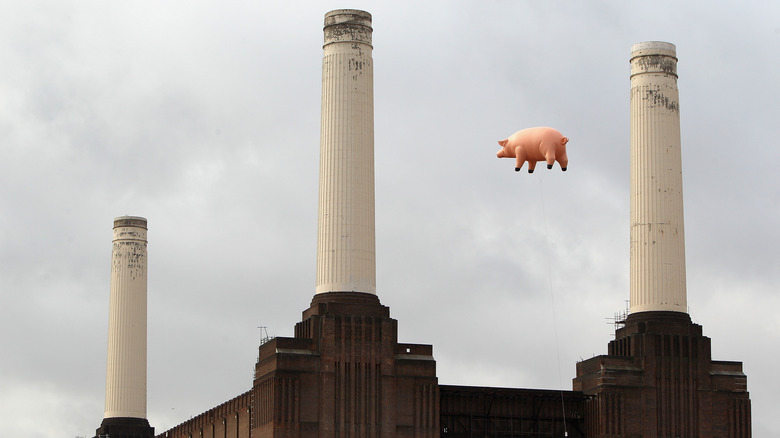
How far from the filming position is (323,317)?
109m

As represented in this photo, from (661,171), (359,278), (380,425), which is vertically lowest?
(380,425)

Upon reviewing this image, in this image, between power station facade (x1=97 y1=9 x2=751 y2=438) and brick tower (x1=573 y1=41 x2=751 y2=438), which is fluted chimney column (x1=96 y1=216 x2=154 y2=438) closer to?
power station facade (x1=97 y1=9 x2=751 y2=438)

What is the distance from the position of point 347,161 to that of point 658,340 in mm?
23586

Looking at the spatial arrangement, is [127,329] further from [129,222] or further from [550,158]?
[550,158]

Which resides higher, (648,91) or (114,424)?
(648,91)

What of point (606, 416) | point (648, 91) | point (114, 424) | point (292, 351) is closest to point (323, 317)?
point (292, 351)

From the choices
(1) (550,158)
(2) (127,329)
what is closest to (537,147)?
(1) (550,158)

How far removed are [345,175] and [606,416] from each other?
23.2 meters

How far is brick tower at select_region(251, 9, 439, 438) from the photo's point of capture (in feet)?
355

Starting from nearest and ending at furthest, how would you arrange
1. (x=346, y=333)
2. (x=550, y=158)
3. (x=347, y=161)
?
(x=550, y=158)
(x=346, y=333)
(x=347, y=161)

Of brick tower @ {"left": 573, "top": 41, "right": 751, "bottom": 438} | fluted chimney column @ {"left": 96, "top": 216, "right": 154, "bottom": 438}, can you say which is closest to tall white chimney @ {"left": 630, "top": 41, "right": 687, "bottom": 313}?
brick tower @ {"left": 573, "top": 41, "right": 751, "bottom": 438}

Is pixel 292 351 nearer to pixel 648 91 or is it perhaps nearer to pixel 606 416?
pixel 606 416

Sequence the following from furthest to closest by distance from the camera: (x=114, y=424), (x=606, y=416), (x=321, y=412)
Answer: (x=114, y=424)
(x=606, y=416)
(x=321, y=412)

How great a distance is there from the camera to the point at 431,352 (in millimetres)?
111938
